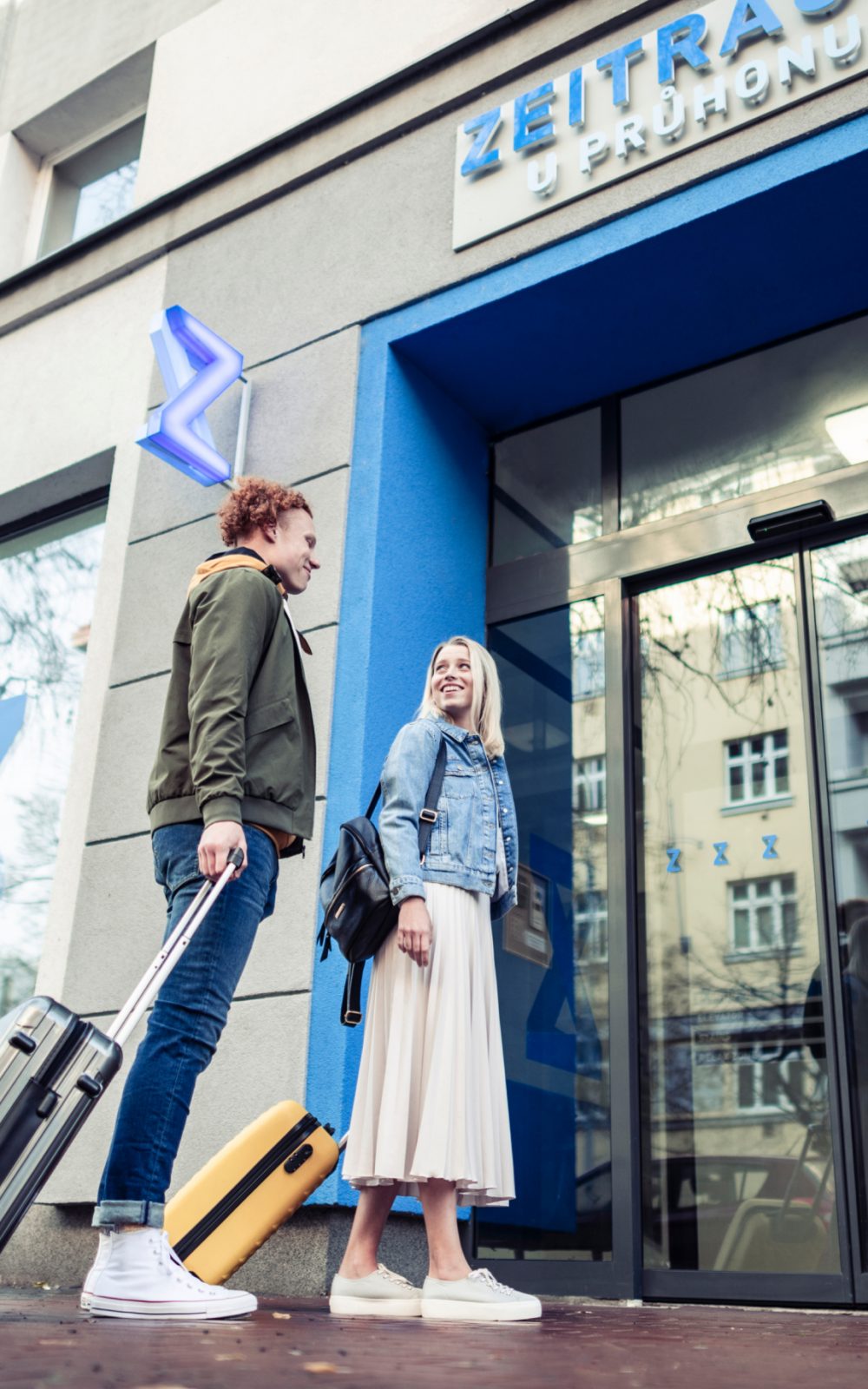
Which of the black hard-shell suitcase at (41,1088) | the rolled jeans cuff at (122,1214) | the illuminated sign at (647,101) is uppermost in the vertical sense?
the illuminated sign at (647,101)

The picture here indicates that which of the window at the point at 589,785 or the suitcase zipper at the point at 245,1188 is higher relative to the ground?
the window at the point at 589,785

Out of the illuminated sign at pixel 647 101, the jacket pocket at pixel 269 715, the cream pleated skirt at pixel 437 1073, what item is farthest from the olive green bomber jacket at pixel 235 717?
the illuminated sign at pixel 647 101

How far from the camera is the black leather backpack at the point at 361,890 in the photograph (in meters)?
3.45

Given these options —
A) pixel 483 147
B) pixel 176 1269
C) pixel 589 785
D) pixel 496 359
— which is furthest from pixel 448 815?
pixel 483 147

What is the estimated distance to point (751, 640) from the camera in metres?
5.24

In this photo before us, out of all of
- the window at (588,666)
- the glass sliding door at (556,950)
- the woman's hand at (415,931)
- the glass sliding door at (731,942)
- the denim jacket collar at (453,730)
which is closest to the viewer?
the woman's hand at (415,931)

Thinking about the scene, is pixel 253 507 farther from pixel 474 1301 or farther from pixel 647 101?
pixel 647 101

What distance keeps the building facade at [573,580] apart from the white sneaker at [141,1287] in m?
1.63

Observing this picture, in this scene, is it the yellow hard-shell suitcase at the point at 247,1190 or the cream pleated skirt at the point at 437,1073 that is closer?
the cream pleated skirt at the point at 437,1073

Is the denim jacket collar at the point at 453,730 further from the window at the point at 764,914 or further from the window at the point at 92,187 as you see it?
the window at the point at 92,187

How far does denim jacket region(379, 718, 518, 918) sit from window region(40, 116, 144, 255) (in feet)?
18.0

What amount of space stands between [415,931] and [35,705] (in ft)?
13.9

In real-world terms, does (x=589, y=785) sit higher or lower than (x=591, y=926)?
higher

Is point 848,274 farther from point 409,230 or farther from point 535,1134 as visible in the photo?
point 535,1134
